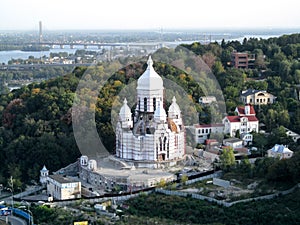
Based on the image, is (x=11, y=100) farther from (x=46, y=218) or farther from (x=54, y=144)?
(x=46, y=218)

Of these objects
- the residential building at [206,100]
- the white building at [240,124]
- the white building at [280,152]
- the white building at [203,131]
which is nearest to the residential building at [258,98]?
the residential building at [206,100]

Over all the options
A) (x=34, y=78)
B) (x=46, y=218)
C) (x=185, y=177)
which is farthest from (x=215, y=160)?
(x=34, y=78)

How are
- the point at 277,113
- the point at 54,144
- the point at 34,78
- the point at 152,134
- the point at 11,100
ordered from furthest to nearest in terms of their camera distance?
1. the point at 34,78
2. the point at 11,100
3. the point at 277,113
4. the point at 54,144
5. the point at 152,134

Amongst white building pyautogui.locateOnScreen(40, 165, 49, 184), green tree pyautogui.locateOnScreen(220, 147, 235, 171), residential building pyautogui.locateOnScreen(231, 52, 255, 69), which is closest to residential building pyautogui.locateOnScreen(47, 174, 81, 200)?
white building pyautogui.locateOnScreen(40, 165, 49, 184)

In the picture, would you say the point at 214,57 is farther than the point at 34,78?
No

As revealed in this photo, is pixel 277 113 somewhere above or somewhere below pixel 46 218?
Result: above

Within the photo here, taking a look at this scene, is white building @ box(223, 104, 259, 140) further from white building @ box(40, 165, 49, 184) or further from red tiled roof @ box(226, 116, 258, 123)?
white building @ box(40, 165, 49, 184)

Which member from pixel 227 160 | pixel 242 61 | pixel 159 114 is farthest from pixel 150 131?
pixel 242 61

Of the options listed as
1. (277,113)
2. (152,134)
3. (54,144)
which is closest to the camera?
(152,134)
